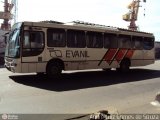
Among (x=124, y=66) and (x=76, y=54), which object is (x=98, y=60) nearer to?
(x=76, y=54)

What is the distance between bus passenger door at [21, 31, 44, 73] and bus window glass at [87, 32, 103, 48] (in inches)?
143

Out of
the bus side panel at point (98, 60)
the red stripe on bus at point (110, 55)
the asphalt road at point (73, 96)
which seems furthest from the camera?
the red stripe on bus at point (110, 55)

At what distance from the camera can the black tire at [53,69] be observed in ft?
55.5

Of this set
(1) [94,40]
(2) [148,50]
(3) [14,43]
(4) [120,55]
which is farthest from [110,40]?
(3) [14,43]

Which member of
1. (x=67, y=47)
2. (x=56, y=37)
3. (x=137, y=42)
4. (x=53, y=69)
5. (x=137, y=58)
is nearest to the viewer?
(x=53, y=69)

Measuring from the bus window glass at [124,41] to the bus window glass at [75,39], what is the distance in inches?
148

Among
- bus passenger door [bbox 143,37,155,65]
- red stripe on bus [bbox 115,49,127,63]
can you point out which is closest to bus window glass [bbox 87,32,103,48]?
red stripe on bus [bbox 115,49,127,63]

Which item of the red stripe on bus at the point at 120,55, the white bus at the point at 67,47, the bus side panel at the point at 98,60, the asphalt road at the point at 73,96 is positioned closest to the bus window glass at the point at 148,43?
the white bus at the point at 67,47

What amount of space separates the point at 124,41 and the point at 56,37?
6594 mm

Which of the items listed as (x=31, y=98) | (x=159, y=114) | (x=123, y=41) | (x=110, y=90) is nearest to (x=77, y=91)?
(x=110, y=90)

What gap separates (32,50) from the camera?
16.2m

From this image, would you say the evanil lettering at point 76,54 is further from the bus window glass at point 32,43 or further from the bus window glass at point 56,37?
the bus window glass at point 32,43

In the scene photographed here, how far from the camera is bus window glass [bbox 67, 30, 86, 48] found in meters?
18.2

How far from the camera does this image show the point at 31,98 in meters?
11.6
